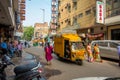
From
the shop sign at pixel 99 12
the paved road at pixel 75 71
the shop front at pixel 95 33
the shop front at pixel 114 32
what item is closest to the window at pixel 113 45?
the paved road at pixel 75 71

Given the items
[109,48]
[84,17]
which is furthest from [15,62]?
[84,17]

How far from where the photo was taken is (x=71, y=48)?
1861 centimetres

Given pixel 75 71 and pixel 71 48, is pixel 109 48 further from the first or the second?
pixel 75 71

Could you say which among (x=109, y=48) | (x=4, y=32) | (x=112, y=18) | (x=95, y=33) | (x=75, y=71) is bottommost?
(x=75, y=71)

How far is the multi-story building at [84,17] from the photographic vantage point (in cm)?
3187

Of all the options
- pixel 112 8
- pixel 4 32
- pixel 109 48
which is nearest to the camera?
Result: pixel 109 48

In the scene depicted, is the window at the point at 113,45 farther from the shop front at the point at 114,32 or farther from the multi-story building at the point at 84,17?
the multi-story building at the point at 84,17

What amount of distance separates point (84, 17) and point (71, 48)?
19.5 m

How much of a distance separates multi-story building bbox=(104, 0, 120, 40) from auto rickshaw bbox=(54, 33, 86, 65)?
8193 mm

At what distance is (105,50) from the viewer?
71.5 ft

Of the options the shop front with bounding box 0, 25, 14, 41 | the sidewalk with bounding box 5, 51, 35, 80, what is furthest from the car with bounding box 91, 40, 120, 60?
the shop front with bounding box 0, 25, 14, 41

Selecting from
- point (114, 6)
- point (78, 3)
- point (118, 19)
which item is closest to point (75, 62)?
point (118, 19)

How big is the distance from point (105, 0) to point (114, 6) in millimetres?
2328

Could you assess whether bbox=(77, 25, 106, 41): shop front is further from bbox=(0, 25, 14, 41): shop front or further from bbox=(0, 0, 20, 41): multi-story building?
bbox=(0, 25, 14, 41): shop front
